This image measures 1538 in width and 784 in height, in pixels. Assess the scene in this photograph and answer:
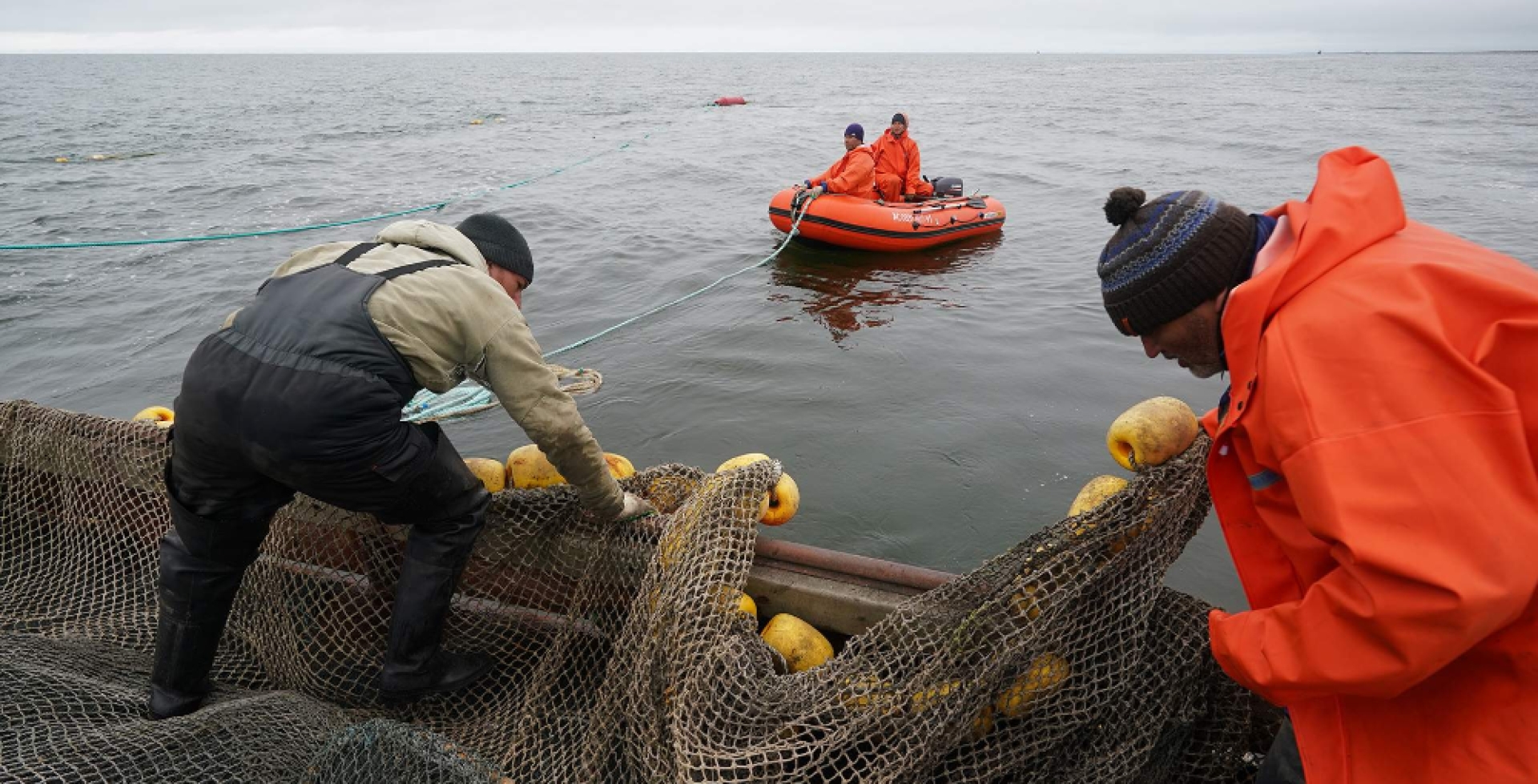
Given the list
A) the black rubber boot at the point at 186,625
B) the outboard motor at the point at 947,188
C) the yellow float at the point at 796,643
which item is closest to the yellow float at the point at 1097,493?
the yellow float at the point at 796,643

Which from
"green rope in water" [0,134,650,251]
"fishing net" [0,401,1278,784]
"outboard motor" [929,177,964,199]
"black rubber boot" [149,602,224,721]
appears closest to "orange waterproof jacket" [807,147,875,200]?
"outboard motor" [929,177,964,199]

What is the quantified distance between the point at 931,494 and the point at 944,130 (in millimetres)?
32053

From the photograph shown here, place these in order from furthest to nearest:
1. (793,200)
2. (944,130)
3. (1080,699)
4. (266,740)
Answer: (944,130) → (793,200) → (266,740) → (1080,699)

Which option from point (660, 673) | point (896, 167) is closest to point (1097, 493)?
point (660, 673)

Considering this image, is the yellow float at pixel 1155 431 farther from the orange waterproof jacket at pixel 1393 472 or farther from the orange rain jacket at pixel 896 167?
the orange rain jacket at pixel 896 167

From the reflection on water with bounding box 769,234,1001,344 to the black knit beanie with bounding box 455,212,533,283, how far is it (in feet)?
23.3

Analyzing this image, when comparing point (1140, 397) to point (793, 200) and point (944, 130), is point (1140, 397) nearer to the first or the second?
point (793, 200)

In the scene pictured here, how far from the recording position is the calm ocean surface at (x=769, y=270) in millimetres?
7444

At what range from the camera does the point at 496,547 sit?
3.45 metres

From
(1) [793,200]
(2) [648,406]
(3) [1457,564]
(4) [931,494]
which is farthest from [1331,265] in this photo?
(1) [793,200]

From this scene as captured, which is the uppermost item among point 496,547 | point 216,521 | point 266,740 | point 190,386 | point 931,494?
point 190,386

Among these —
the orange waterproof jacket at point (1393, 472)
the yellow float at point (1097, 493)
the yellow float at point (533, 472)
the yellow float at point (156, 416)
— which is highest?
the orange waterproof jacket at point (1393, 472)

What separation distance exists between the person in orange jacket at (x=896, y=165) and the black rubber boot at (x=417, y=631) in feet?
38.2

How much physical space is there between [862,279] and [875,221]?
96cm
